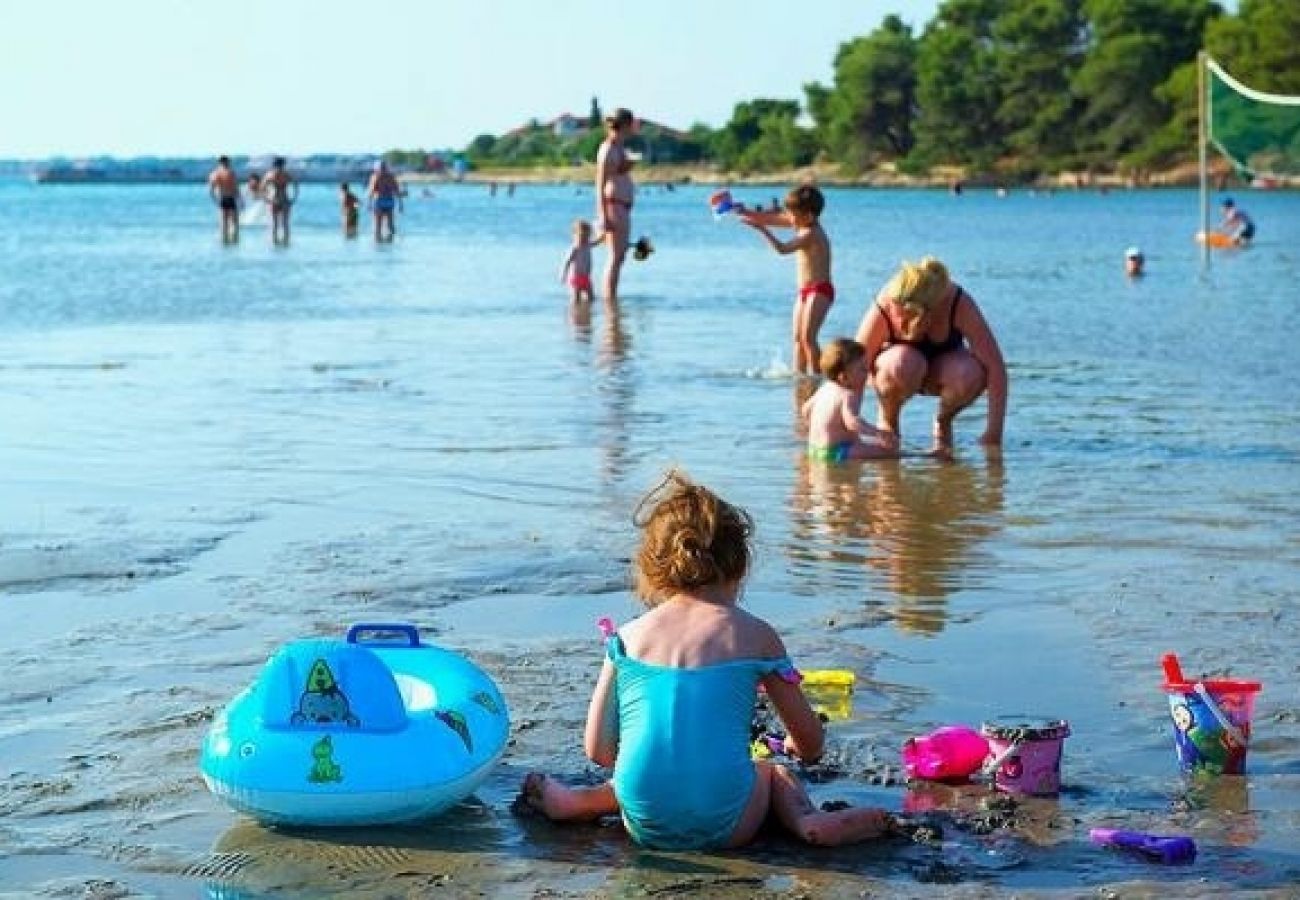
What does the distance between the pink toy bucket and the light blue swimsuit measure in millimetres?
1149

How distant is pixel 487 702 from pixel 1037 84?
14548 centimetres

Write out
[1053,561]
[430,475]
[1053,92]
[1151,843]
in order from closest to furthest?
[1151,843], [1053,561], [430,475], [1053,92]

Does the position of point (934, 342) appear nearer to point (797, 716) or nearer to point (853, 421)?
point (853, 421)

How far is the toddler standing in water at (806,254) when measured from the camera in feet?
50.4

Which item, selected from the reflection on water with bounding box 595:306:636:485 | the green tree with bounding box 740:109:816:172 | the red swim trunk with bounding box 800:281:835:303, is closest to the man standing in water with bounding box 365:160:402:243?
the reflection on water with bounding box 595:306:636:485

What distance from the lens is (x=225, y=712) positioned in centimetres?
560

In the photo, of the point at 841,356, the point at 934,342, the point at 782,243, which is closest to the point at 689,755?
the point at 841,356

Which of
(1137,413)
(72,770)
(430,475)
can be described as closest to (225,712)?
(72,770)

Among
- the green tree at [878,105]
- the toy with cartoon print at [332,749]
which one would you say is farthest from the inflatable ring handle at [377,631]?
the green tree at [878,105]

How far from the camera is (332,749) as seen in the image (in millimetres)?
5426

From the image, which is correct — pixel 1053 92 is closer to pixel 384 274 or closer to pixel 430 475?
pixel 384 274

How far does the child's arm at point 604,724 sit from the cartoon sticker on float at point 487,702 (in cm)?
29

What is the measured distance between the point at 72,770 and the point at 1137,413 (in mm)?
9267

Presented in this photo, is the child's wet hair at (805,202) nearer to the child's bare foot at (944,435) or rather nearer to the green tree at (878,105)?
the child's bare foot at (944,435)
